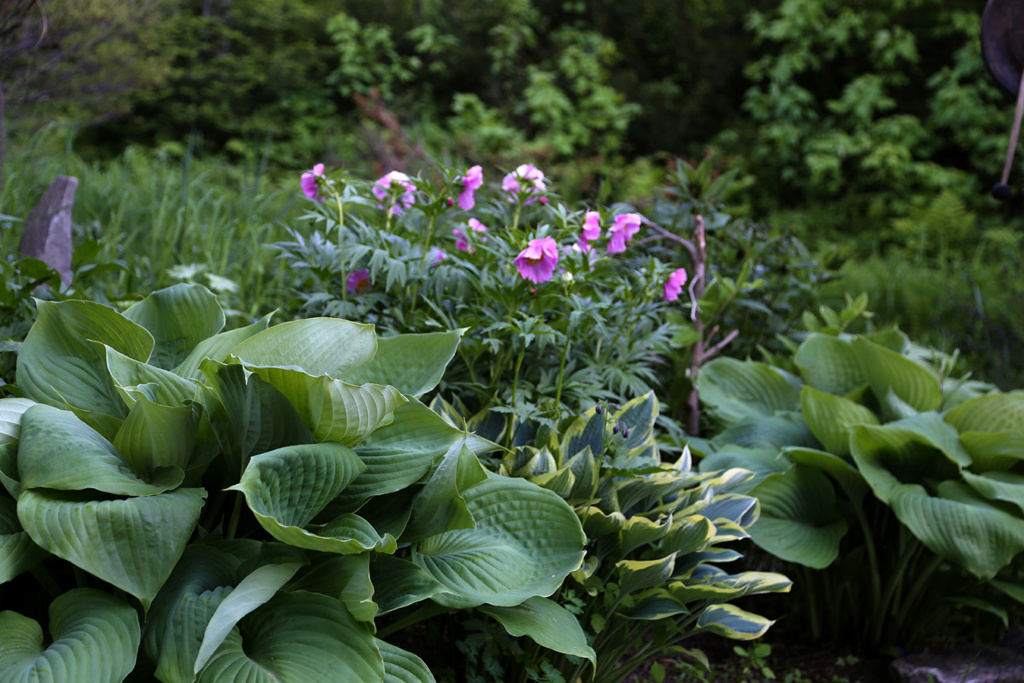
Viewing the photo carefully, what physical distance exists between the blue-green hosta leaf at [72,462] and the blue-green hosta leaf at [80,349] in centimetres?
20

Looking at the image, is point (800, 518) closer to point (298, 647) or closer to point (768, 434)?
point (768, 434)

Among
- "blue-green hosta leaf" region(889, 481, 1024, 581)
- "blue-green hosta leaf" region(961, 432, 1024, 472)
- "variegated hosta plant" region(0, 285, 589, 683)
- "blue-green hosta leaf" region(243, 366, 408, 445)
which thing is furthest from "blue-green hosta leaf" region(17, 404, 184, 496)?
"blue-green hosta leaf" region(961, 432, 1024, 472)

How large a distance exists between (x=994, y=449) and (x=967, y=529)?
0.30 m

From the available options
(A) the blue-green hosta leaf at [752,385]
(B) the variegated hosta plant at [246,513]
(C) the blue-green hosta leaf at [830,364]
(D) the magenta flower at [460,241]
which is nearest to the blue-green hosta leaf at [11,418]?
(B) the variegated hosta plant at [246,513]

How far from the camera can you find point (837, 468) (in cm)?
190

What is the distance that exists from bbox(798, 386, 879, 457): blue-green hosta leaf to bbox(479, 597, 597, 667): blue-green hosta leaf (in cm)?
101

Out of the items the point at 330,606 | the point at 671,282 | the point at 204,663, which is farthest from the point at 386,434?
the point at 671,282

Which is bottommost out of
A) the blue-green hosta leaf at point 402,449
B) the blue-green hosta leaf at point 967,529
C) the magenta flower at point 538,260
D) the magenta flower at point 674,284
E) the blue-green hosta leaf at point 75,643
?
the blue-green hosta leaf at point 967,529

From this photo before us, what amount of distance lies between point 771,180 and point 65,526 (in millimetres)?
7474

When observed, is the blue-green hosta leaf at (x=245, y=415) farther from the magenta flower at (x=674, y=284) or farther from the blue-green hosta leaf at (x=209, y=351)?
the magenta flower at (x=674, y=284)

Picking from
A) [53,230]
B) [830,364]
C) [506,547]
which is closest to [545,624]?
[506,547]

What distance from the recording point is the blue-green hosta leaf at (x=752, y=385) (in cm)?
230

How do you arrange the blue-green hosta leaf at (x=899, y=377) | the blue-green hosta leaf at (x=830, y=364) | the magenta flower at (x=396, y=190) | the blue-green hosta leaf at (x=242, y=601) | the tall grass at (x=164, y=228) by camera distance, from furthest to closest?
the tall grass at (x=164, y=228), the blue-green hosta leaf at (x=830, y=364), the blue-green hosta leaf at (x=899, y=377), the magenta flower at (x=396, y=190), the blue-green hosta leaf at (x=242, y=601)

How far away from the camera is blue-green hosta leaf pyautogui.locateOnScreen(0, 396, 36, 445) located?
1163 mm
